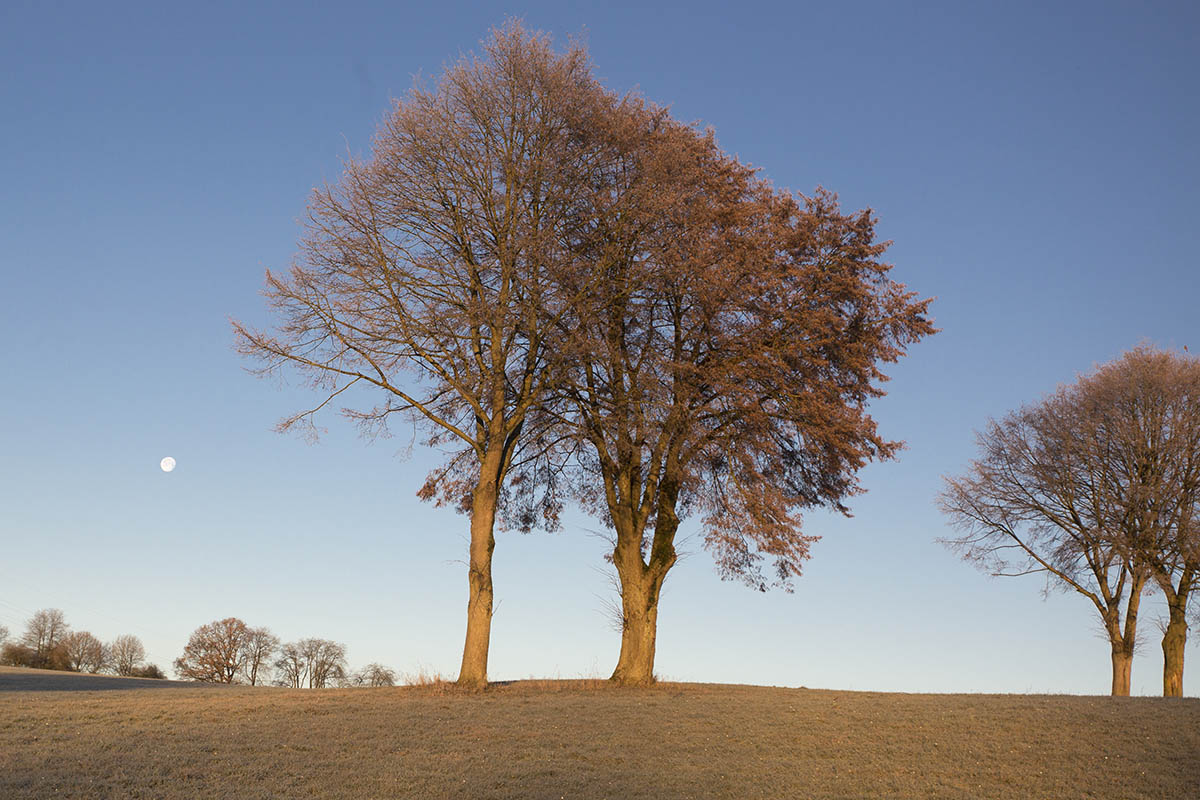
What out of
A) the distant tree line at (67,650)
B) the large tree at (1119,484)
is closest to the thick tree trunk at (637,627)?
the large tree at (1119,484)

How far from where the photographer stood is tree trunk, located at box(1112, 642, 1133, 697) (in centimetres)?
3216

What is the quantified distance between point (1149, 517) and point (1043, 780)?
21.1 m

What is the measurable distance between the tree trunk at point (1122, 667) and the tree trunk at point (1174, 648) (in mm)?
1208

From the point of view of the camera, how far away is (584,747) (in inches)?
566

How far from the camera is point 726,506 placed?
985 inches

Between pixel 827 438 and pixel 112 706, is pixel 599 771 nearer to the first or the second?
pixel 112 706

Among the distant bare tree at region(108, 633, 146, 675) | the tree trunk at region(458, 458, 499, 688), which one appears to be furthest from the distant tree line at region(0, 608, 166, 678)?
the tree trunk at region(458, 458, 499, 688)

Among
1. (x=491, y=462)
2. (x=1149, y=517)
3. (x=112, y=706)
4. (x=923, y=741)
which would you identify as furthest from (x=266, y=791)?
(x=1149, y=517)

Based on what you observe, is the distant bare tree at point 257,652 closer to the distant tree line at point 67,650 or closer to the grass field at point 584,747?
the distant tree line at point 67,650

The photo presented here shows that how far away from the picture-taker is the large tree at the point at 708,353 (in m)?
23.1

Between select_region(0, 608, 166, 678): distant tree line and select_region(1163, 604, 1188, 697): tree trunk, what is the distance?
195 ft

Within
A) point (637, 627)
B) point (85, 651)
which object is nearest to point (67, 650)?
point (85, 651)

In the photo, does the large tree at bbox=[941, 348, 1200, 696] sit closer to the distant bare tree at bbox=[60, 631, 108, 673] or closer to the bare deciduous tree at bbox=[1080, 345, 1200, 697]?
the bare deciduous tree at bbox=[1080, 345, 1200, 697]

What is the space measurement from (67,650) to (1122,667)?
7178 cm
